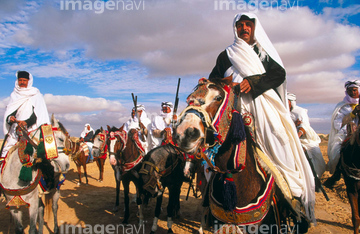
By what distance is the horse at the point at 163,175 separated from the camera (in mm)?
6113

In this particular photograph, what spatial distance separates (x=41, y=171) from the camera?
5.05 m

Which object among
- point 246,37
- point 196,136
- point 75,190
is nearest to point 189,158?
point 246,37

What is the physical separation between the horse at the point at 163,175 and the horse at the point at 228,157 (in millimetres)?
3381

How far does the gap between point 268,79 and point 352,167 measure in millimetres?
4576

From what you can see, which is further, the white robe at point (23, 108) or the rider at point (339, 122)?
the rider at point (339, 122)

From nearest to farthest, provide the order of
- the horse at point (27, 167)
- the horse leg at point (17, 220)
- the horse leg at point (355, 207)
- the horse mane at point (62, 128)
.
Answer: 1. the horse at point (27, 167)
2. the horse leg at point (17, 220)
3. the horse mane at point (62, 128)
4. the horse leg at point (355, 207)

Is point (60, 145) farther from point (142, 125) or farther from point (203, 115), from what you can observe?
point (142, 125)

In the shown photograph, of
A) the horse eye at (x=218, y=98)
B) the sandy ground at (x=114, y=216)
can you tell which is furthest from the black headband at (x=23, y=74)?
the horse eye at (x=218, y=98)

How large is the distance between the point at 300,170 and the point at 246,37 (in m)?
1.73

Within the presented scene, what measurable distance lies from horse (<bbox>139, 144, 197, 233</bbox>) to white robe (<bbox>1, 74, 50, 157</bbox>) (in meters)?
2.86

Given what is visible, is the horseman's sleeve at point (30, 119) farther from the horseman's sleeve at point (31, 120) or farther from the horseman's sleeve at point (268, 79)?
the horseman's sleeve at point (268, 79)

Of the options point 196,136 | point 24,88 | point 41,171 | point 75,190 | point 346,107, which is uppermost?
point 24,88

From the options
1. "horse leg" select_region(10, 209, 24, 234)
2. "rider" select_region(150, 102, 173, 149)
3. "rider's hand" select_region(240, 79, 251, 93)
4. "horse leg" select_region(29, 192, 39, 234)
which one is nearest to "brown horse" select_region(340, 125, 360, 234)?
"rider's hand" select_region(240, 79, 251, 93)

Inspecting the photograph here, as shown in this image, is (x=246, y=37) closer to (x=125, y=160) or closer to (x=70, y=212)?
(x=125, y=160)
